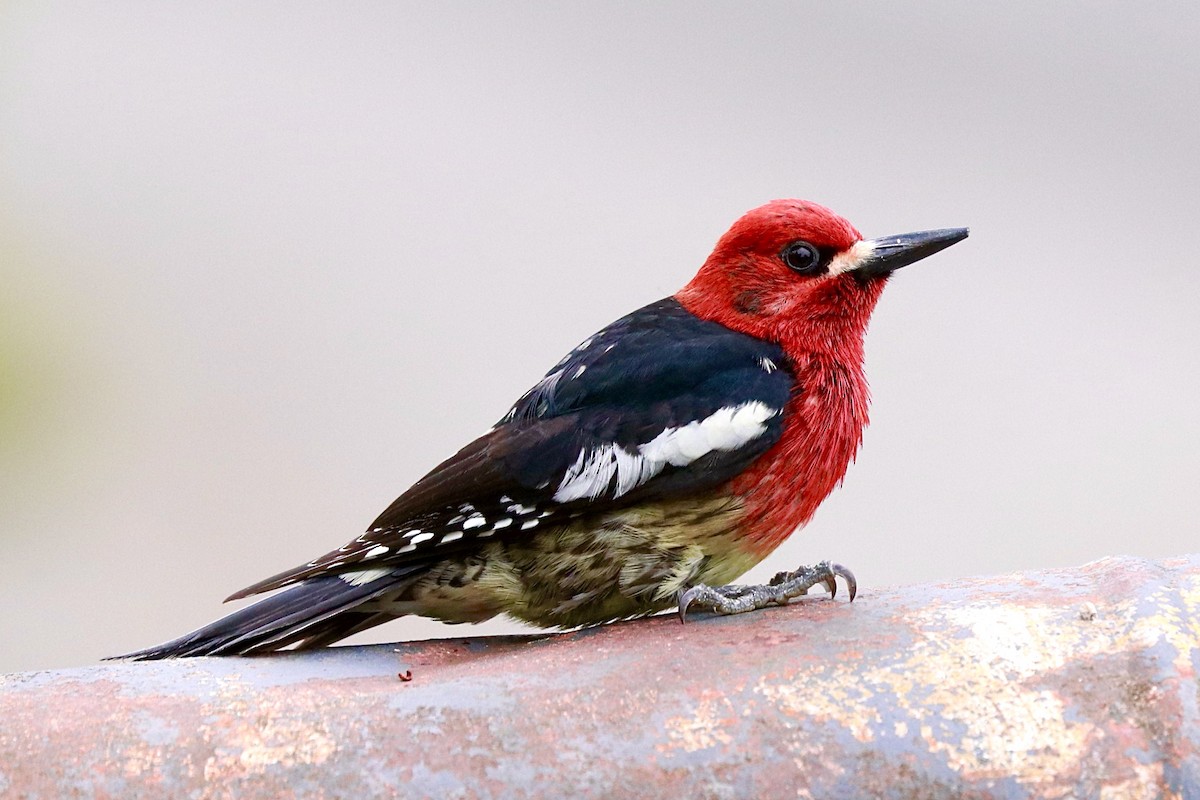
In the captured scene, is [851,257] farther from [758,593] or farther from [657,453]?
[758,593]

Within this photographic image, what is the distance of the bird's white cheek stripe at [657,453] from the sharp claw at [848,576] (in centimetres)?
22

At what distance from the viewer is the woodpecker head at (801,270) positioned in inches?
76.8

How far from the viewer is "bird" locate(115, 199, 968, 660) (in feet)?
5.51

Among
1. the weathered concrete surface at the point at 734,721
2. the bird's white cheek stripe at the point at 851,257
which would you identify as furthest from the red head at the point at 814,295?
the weathered concrete surface at the point at 734,721

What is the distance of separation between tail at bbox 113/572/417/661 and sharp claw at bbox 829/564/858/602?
632mm

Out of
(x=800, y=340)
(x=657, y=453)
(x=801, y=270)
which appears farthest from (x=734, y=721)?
(x=801, y=270)

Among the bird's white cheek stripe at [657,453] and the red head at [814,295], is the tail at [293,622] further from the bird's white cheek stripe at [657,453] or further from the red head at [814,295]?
the red head at [814,295]

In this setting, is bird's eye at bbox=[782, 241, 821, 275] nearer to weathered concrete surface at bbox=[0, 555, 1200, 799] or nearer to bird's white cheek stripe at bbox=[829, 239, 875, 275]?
bird's white cheek stripe at bbox=[829, 239, 875, 275]

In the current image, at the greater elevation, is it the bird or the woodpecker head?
the woodpecker head

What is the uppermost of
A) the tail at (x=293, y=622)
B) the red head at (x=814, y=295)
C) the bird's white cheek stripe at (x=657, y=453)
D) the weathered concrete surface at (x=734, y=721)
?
the red head at (x=814, y=295)

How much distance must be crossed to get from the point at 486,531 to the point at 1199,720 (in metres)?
0.96

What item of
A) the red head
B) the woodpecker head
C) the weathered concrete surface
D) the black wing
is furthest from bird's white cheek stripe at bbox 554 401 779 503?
the weathered concrete surface

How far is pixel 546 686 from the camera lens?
48.2 inches

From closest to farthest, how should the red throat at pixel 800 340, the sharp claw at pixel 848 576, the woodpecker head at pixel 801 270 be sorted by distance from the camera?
the sharp claw at pixel 848 576, the red throat at pixel 800 340, the woodpecker head at pixel 801 270
